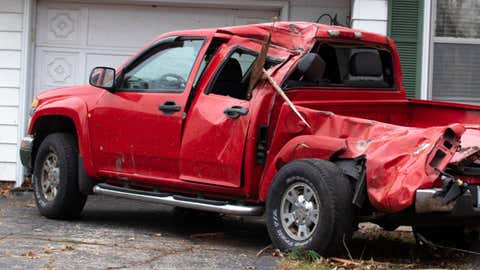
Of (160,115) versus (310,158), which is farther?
(160,115)

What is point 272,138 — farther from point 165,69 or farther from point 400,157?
point 165,69

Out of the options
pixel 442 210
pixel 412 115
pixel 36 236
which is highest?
pixel 412 115

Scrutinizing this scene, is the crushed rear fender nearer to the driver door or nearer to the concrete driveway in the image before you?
the concrete driveway

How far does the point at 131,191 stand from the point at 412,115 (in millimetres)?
2601

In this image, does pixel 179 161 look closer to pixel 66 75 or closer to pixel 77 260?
pixel 77 260

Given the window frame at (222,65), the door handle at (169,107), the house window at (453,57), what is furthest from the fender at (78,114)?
the house window at (453,57)

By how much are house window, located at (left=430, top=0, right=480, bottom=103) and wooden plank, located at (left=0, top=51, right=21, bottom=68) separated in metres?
5.29

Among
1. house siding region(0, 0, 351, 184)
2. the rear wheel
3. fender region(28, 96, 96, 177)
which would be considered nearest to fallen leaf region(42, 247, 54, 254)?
fender region(28, 96, 96, 177)

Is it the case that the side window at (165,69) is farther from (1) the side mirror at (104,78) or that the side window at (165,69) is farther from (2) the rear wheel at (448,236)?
(2) the rear wheel at (448,236)

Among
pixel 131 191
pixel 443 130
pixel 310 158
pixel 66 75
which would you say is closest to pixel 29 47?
pixel 66 75

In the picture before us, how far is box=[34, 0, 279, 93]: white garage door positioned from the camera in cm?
1108

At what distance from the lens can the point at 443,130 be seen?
17.9ft

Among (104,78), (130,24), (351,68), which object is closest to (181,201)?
(104,78)

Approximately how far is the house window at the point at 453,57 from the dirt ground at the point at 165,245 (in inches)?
103
